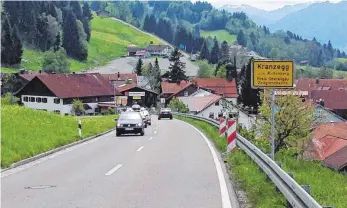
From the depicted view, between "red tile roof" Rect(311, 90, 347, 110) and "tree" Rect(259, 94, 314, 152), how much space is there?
213 ft

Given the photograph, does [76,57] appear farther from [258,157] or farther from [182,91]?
[258,157]

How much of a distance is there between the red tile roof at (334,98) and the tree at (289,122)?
64.9 m

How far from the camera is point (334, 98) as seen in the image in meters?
95.2

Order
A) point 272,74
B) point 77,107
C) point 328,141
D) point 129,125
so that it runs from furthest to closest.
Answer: point 77,107
point 328,141
point 129,125
point 272,74

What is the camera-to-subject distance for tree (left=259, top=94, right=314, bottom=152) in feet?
93.4

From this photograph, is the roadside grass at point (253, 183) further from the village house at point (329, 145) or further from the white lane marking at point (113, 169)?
the village house at point (329, 145)

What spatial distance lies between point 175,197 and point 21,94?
85503 mm

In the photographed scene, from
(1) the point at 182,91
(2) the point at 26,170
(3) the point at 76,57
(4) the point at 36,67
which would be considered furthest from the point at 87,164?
(3) the point at 76,57

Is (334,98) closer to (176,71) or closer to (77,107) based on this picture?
(176,71)

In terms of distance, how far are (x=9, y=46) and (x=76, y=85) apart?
43.9 m

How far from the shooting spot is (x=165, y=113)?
63156 mm

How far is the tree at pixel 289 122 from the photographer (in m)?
28.5

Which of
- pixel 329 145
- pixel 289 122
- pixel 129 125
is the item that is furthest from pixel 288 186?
pixel 329 145

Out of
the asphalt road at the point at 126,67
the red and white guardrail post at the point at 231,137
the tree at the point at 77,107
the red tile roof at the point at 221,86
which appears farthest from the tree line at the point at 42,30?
the red and white guardrail post at the point at 231,137
